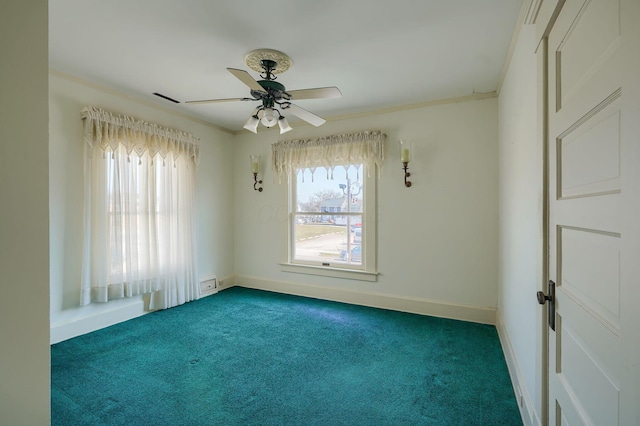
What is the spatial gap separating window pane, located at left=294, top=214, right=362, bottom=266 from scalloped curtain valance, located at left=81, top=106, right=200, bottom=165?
1813 mm

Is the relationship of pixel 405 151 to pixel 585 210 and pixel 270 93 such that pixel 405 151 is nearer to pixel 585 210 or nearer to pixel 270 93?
pixel 270 93

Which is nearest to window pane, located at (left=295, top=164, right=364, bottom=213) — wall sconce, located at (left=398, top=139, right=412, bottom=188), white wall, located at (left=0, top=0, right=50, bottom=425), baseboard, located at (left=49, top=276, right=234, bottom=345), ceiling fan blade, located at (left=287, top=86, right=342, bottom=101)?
wall sconce, located at (left=398, top=139, right=412, bottom=188)

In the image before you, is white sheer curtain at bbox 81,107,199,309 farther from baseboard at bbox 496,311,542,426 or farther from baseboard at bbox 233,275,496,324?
baseboard at bbox 496,311,542,426

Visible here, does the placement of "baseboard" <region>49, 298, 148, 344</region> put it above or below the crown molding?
below

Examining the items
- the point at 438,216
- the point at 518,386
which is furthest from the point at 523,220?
the point at 438,216

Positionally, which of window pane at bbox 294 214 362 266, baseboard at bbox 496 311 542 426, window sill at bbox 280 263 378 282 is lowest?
baseboard at bbox 496 311 542 426

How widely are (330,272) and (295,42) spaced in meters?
2.86

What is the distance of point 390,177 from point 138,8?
2890mm

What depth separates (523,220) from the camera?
6.34 feet

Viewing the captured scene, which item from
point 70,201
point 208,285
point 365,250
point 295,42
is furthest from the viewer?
point 208,285

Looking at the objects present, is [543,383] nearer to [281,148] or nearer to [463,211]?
[463,211]

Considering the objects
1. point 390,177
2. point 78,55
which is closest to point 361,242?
point 390,177

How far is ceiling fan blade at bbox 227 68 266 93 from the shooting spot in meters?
2.01

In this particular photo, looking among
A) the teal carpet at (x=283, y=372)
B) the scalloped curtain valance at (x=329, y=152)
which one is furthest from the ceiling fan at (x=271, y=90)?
the teal carpet at (x=283, y=372)
